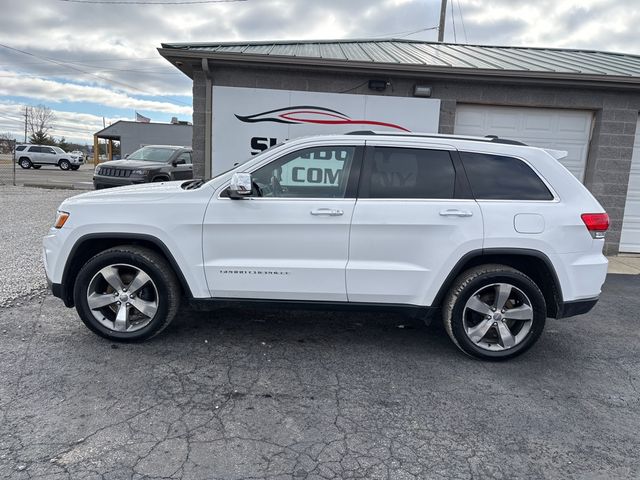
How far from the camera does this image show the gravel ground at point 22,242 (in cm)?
519

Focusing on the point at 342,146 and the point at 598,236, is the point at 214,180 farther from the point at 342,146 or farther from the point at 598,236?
the point at 598,236

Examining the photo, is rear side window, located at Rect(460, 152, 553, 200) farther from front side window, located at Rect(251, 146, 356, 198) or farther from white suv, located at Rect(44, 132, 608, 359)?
front side window, located at Rect(251, 146, 356, 198)

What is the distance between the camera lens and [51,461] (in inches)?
94.6

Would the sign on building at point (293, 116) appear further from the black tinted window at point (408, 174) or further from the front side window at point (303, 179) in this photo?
the black tinted window at point (408, 174)

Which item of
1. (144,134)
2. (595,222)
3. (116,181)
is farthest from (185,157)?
(144,134)

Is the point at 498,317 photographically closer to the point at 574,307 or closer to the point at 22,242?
the point at 574,307

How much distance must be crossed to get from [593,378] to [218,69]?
684 cm

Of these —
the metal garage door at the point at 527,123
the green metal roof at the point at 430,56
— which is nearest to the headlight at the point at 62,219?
the green metal roof at the point at 430,56

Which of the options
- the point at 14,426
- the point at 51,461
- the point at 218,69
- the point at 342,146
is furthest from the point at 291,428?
the point at 218,69

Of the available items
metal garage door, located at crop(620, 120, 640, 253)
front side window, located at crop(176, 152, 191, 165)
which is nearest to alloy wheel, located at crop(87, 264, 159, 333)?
metal garage door, located at crop(620, 120, 640, 253)

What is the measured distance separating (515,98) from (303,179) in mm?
5576

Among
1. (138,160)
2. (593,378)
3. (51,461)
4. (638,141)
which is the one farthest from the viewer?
(138,160)

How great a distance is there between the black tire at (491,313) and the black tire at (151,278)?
2.37 m

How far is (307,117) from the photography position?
772 cm
